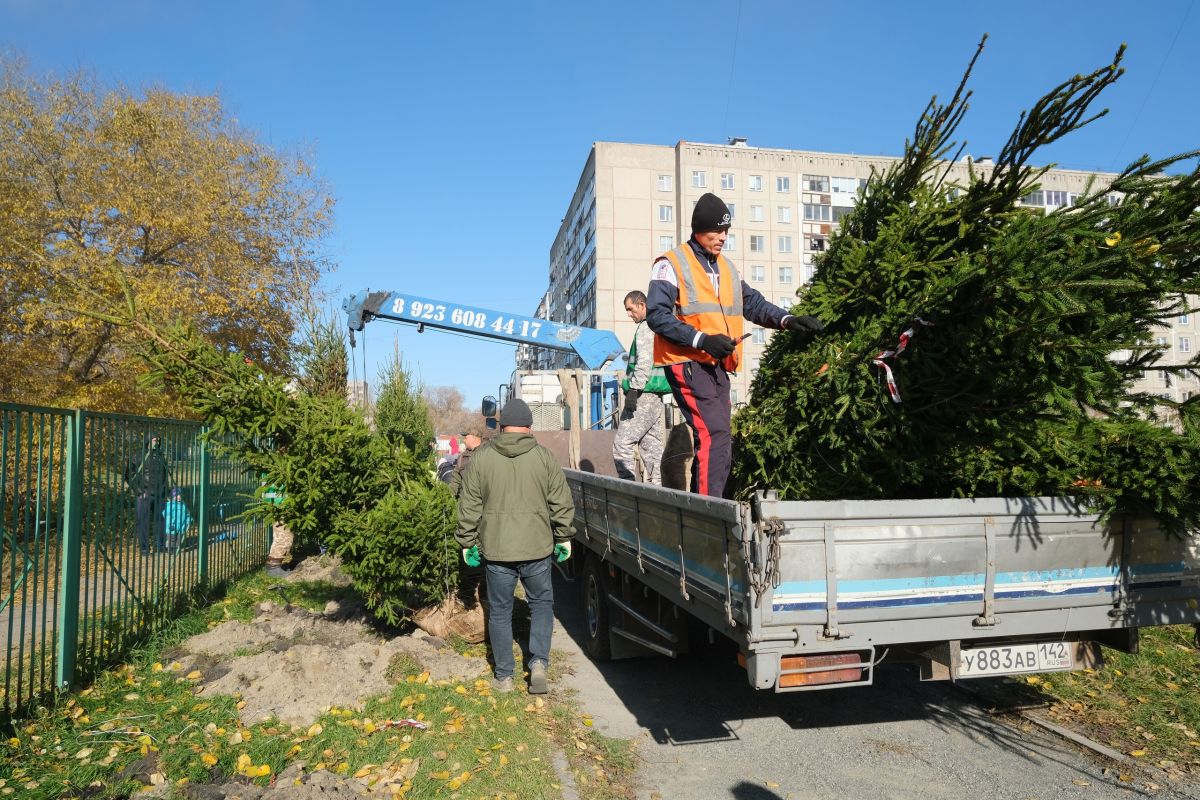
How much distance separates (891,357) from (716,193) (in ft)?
175

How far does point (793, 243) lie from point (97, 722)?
184 feet

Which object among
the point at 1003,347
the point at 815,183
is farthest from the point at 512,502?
the point at 815,183

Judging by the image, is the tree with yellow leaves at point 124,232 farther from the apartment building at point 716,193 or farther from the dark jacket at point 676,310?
the apartment building at point 716,193

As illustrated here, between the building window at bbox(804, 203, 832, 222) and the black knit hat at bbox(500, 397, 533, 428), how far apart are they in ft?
180

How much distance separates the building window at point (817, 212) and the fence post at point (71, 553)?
56138mm

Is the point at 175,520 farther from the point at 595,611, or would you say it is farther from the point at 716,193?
the point at 716,193

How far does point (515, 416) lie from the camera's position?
5.36 meters

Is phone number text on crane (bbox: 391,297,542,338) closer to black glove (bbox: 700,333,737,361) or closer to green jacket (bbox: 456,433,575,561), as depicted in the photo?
green jacket (bbox: 456,433,575,561)

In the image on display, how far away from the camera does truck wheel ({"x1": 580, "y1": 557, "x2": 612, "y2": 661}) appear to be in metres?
5.58

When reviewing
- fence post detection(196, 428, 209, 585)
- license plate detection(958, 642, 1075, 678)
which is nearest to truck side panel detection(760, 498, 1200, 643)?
license plate detection(958, 642, 1075, 678)

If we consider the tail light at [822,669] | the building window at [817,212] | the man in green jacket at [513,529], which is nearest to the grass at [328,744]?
the man in green jacket at [513,529]

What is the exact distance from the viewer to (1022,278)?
2.88m

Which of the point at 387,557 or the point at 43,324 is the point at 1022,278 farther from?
the point at 43,324

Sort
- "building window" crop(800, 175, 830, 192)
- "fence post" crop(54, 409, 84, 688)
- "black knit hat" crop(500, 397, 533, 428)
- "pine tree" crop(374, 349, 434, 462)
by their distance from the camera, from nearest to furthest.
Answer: "fence post" crop(54, 409, 84, 688) → "black knit hat" crop(500, 397, 533, 428) → "pine tree" crop(374, 349, 434, 462) → "building window" crop(800, 175, 830, 192)
